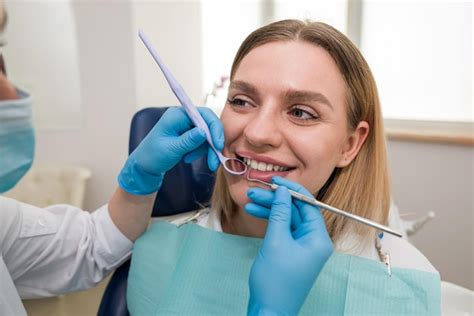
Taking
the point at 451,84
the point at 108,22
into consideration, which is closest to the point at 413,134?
the point at 451,84

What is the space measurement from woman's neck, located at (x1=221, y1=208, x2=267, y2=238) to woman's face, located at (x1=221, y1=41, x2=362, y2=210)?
0.48 feet

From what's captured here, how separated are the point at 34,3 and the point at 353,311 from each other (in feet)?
5.62

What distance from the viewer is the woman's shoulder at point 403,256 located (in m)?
0.77

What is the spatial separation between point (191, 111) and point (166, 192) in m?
0.30

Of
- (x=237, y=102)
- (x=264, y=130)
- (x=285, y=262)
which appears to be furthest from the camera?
(x=237, y=102)

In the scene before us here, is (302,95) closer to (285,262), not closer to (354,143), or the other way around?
(354,143)

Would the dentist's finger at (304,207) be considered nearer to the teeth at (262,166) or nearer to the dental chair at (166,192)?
the teeth at (262,166)

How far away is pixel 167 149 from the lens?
2.51ft

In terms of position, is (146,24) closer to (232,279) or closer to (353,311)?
(232,279)

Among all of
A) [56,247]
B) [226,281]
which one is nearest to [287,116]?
[226,281]

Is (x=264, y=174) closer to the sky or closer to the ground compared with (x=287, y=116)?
closer to the ground

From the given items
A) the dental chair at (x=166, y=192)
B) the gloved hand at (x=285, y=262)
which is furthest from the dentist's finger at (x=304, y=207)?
the dental chair at (x=166, y=192)

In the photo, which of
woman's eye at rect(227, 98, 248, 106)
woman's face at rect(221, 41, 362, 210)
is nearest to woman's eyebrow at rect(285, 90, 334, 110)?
woman's face at rect(221, 41, 362, 210)

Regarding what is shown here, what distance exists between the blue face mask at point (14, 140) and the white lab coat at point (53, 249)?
0.15 metres
